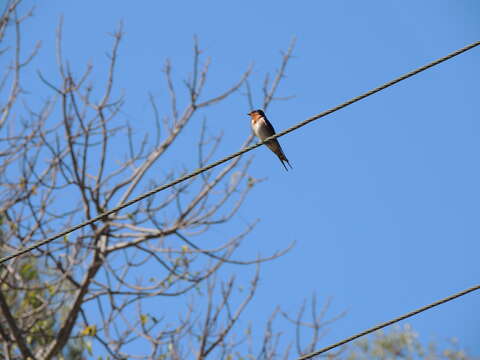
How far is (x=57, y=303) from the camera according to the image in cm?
881

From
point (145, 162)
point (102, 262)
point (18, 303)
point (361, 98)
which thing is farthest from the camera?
point (18, 303)

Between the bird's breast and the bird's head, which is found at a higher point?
the bird's head

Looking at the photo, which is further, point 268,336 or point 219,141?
point 219,141

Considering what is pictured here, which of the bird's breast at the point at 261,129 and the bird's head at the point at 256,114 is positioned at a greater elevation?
the bird's head at the point at 256,114

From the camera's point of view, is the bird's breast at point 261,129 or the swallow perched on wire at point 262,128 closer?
the swallow perched on wire at point 262,128

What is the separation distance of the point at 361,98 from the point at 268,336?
454cm

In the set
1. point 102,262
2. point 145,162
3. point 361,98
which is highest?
point 145,162

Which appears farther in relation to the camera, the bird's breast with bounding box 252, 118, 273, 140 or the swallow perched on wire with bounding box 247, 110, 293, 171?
the bird's breast with bounding box 252, 118, 273, 140

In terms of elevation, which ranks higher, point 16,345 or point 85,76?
point 85,76

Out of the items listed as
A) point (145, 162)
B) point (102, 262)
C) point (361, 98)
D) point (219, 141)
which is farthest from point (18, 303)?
point (361, 98)

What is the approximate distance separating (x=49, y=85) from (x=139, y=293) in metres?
2.55

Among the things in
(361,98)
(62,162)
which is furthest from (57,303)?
(361,98)

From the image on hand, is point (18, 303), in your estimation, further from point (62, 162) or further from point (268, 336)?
point (268, 336)

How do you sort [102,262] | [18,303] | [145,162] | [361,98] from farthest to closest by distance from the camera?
[18,303] → [145,162] → [102,262] → [361,98]
